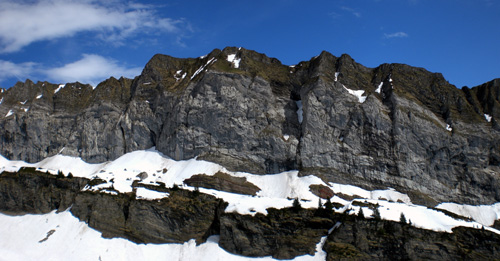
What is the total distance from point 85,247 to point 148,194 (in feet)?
38.5

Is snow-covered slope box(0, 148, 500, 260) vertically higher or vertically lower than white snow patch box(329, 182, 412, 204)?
lower

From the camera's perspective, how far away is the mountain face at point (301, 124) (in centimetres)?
8194

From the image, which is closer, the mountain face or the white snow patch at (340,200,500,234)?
the white snow patch at (340,200,500,234)

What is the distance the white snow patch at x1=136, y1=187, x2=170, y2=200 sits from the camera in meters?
61.3

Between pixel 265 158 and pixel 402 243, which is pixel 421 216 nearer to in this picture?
pixel 402 243

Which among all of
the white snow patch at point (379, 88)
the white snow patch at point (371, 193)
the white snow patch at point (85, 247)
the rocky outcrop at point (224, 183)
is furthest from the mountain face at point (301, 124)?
the white snow patch at point (85, 247)

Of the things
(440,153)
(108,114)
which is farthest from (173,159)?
(440,153)

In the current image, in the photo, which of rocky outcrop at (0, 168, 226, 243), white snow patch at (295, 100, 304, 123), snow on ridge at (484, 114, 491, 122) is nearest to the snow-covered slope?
rocky outcrop at (0, 168, 226, 243)

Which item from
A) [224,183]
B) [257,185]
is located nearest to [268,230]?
[224,183]

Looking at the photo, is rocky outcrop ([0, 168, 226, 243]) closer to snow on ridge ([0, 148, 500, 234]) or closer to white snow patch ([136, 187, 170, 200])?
white snow patch ([136, 187, 170, 200])

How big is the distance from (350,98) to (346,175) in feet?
63.2

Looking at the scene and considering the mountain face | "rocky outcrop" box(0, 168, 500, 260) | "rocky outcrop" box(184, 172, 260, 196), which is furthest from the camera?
the mountain face

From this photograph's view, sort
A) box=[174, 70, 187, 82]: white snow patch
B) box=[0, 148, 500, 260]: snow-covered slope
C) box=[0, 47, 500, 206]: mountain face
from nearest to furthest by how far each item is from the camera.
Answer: box=[0, 148, 500, 260]: snow-covered slope
box=[0, 47, 500, 206]: mountain face
box=[174, 70, 187, 82]: white snow patch

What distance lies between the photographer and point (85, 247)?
183 feet
